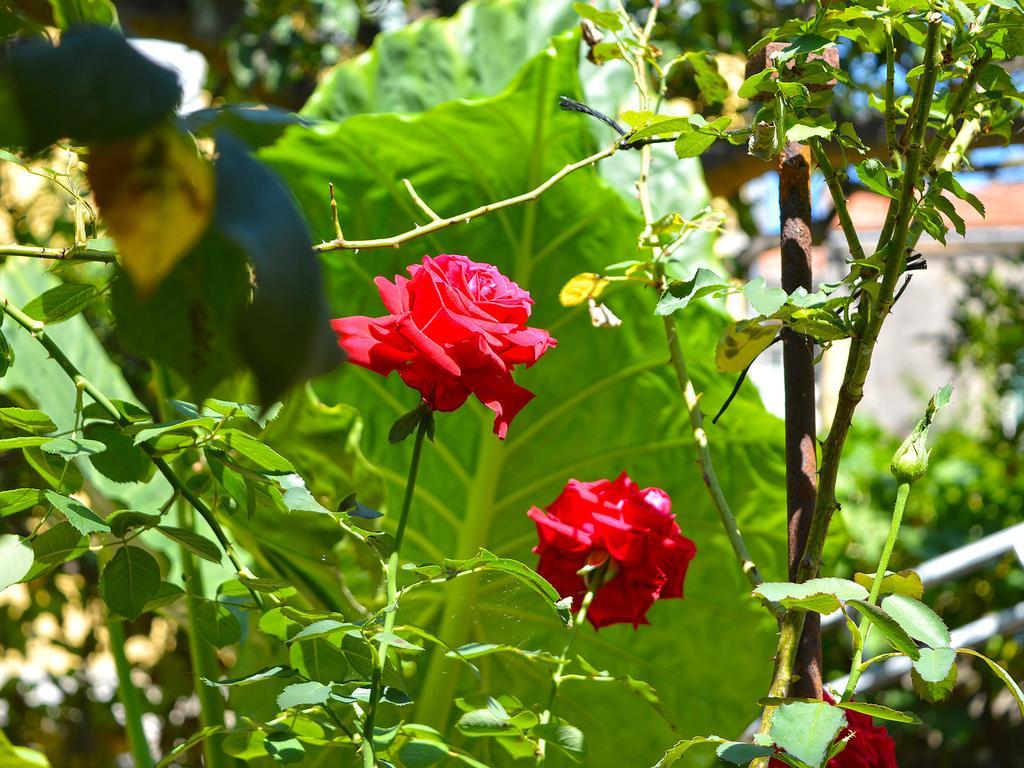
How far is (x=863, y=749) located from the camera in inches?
24.0

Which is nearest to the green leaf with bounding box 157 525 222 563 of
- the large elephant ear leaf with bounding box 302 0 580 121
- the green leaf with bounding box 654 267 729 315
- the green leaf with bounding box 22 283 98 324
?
the green leaf with bounding box 22 283 98 324

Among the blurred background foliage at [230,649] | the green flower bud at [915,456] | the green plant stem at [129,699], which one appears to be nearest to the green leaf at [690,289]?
the green flower bud at [915,456]

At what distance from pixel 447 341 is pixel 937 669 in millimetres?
300

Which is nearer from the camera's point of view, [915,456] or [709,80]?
[915,456]

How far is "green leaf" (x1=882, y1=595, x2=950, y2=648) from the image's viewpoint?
0.50 metres

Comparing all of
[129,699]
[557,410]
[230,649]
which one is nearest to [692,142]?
[557,410]

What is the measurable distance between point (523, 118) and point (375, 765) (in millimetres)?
771

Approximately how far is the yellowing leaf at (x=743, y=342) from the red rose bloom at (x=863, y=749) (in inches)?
7.9

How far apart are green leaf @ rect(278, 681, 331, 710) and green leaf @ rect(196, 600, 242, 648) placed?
124 millimetres

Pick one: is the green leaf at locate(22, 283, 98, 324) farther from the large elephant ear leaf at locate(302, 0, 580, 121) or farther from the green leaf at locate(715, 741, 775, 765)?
the large elephant ear leaf at locate(302, 0, 580, 121)

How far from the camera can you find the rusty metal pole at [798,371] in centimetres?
68

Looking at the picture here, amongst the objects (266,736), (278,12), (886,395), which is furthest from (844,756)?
(886,395)

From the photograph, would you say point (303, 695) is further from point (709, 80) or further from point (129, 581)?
point (709, 80)

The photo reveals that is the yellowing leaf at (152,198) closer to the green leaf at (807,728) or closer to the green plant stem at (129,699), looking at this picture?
the green leaf at (807,728)
